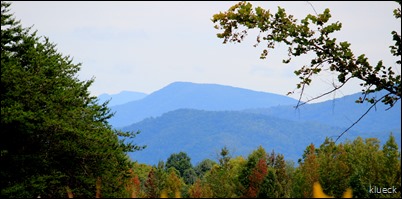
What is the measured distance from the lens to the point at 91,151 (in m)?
29.0

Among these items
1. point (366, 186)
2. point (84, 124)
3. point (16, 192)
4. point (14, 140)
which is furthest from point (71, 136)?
point (366, 186)

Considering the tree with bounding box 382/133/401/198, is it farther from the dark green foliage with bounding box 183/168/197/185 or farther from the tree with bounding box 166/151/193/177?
the tree with bounding box 166/151/193/177

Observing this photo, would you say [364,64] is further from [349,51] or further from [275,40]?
[275,40]

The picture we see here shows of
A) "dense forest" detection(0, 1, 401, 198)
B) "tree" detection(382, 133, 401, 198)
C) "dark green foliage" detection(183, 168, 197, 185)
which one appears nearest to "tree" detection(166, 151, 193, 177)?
"dark green foliage" detection(183, 168, 197, 185)

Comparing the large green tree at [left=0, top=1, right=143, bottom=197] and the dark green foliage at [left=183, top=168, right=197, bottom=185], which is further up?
the dark green foliage at [left=183, top=168, right=197, bottom=185]

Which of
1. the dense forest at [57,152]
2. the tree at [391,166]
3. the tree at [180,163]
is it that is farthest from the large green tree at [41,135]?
the tree at [180,163]

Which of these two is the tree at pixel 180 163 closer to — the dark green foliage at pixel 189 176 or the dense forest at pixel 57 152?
the dark green foliage at pixel 189 176

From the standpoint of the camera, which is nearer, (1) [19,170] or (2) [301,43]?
(2) [301,43]

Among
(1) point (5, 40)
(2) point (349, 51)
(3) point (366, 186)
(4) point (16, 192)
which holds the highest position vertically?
(1) point (5, 40)

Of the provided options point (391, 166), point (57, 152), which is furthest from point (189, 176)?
point (391, 166)

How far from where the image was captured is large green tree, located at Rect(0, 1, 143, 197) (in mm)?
24219

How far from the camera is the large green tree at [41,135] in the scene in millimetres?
24219

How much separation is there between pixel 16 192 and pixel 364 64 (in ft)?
61.8

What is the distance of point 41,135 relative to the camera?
2723 centimetres
